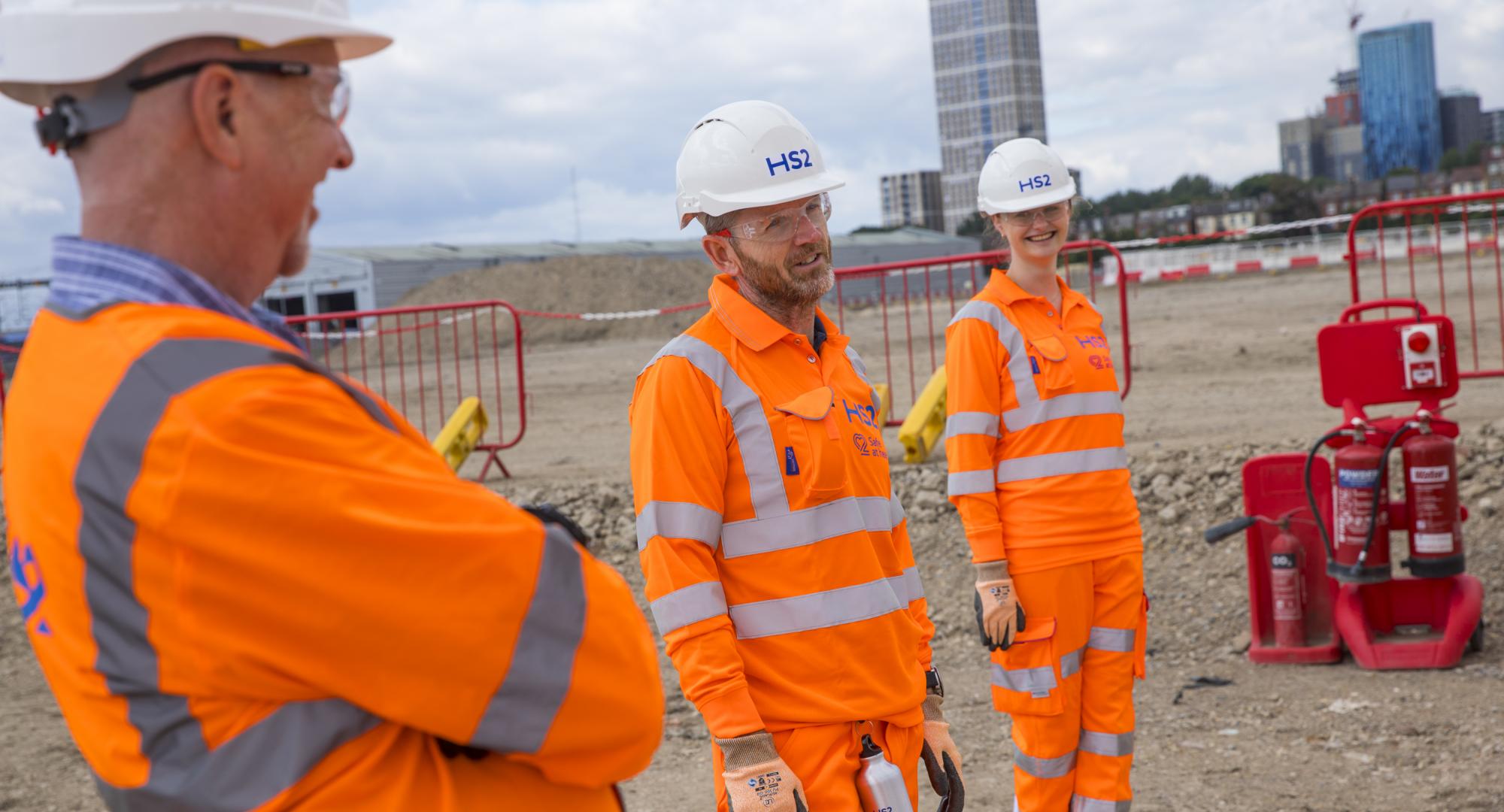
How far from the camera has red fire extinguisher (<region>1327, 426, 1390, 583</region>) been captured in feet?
19.7

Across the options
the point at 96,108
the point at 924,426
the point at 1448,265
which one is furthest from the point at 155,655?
the point at 1448,265

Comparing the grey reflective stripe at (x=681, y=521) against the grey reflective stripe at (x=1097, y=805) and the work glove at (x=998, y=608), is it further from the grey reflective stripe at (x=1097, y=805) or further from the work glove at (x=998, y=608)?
the grey reflective stripe at (x=1097, y=805)

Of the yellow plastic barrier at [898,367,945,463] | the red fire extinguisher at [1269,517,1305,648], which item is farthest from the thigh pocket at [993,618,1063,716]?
the yellow plastic barrier at [898,367,945,463]

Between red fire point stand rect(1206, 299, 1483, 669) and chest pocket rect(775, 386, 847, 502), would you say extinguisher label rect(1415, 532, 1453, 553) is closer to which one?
red fire point stand rect(1206, 299, 1483, 669)

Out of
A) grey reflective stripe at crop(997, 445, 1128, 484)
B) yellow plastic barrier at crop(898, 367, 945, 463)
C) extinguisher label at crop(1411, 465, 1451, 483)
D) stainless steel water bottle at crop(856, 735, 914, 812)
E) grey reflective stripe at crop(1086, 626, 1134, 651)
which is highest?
grey reflective stripe at crop(997, 445, 1128, 484)

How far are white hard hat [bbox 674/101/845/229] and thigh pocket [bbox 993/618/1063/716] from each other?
5.74 feet

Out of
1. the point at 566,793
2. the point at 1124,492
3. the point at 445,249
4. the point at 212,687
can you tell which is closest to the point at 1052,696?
the point at 1124,492

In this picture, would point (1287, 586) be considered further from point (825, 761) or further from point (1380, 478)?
point (825, 761)

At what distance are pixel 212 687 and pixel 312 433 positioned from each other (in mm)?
275

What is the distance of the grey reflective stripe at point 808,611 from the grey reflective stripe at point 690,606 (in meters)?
0.13

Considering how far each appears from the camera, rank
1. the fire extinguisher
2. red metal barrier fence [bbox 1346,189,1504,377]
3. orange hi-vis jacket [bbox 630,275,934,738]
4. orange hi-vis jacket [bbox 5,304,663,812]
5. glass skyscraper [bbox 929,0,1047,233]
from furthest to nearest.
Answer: glass skyscraper [bbox 929,0,1047,233], red metal barrier fence [bbox 1346,189,1504,377], the fire extinguisher, orange hi-vis jacket [bbox 630,275,934,738], orange hi-vis jacket [bbox 5,304,663,812]

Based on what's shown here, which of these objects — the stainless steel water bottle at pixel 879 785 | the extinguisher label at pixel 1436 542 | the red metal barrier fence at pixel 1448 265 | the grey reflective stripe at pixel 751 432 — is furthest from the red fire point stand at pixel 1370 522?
the grey reflective stripe at pixel 751 432

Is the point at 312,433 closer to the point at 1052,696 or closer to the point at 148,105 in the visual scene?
the point at 148,105

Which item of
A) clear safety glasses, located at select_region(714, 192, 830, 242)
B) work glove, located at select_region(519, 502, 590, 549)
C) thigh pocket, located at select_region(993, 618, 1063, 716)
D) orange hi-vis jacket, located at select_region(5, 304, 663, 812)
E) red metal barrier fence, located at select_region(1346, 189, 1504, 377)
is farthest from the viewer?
red metal barrier fence, located at select_region(1346, 189, 1504, 377)
